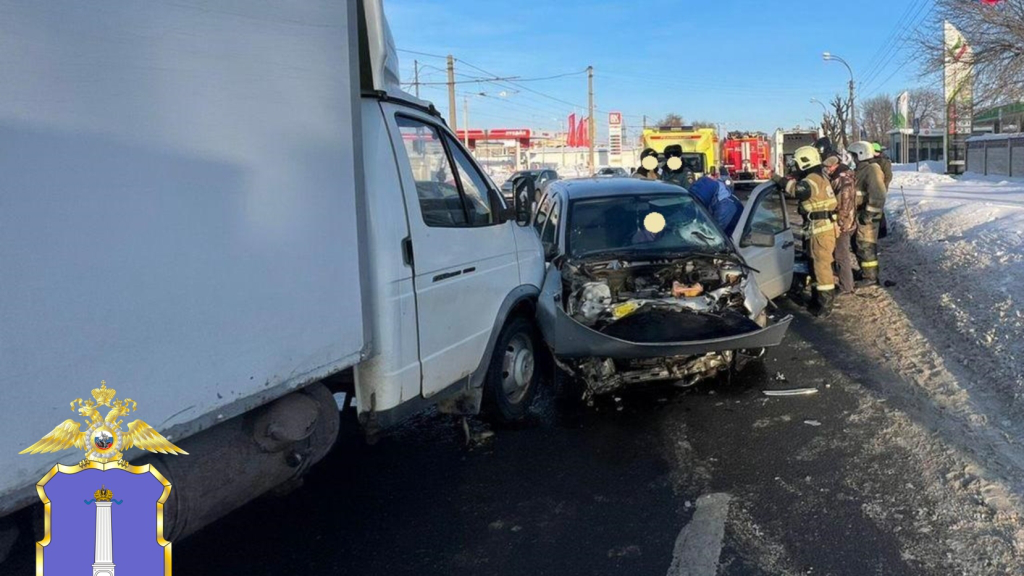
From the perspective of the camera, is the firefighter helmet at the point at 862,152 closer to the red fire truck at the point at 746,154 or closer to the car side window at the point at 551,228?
the car side window at the point at 551,228

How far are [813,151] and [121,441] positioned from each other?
7935mm

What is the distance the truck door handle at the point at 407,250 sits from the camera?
3.63 meters

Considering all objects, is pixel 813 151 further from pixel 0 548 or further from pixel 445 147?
pixel 0 548

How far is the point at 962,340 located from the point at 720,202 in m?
3.01

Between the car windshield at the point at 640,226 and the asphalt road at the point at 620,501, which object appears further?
the car windshield at the point at 640,226

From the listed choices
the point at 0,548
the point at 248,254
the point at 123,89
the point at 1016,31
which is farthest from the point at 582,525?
the point at 1016,31

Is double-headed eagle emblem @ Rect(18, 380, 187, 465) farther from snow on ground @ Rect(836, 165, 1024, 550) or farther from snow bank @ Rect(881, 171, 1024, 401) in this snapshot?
snow bank @ Rect(881, 171, 1024, 401)

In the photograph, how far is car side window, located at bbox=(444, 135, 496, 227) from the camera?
459 cm

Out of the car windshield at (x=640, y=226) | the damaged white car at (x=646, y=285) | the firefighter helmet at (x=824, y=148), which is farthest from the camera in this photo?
the firefighter helmet at (x=824, y=148)

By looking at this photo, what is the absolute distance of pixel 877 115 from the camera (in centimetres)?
9944

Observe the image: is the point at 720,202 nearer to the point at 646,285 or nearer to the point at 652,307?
the point at 646,285

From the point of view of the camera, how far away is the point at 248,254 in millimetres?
2762

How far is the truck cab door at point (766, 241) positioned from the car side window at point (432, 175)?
3.74m

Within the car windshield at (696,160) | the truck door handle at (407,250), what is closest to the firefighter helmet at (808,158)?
the truck door handle at (407,250)
